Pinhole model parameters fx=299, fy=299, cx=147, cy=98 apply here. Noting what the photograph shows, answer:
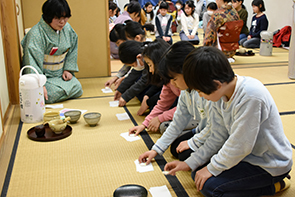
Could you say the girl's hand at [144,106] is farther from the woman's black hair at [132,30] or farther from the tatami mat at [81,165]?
the woman's black hair at [132,30]

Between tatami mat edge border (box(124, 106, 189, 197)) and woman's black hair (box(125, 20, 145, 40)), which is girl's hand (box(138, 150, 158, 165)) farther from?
woman's black hair (box(125, 20, 145, 40))

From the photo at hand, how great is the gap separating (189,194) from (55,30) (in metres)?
2.24

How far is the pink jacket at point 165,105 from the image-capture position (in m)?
2.21

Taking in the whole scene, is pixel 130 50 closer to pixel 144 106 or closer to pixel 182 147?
pixel 144 106

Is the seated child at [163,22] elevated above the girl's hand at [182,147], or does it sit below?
above

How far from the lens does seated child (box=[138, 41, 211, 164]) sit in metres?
1.57

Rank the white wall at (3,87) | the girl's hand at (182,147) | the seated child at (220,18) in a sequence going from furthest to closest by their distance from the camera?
the seated child at (220,18) < the white wall at (3,87) < the girl's hand at (182,147)

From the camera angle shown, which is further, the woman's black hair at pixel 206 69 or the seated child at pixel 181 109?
the seated child at pixel 181 109

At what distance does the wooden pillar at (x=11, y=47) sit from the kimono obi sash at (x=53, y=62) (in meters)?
0.27

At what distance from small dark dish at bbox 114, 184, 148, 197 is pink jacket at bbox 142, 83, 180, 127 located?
2.57 feet

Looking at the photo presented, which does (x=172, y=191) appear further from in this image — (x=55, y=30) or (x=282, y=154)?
(x=55, y=30)

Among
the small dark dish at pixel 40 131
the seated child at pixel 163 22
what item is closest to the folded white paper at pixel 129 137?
the small dark dish at pixel 40 131

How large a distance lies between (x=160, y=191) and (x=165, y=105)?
2.89ft

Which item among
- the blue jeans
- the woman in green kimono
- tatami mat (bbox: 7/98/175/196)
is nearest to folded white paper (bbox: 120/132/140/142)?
tatami mat (bbox: 7/98/175/196)
